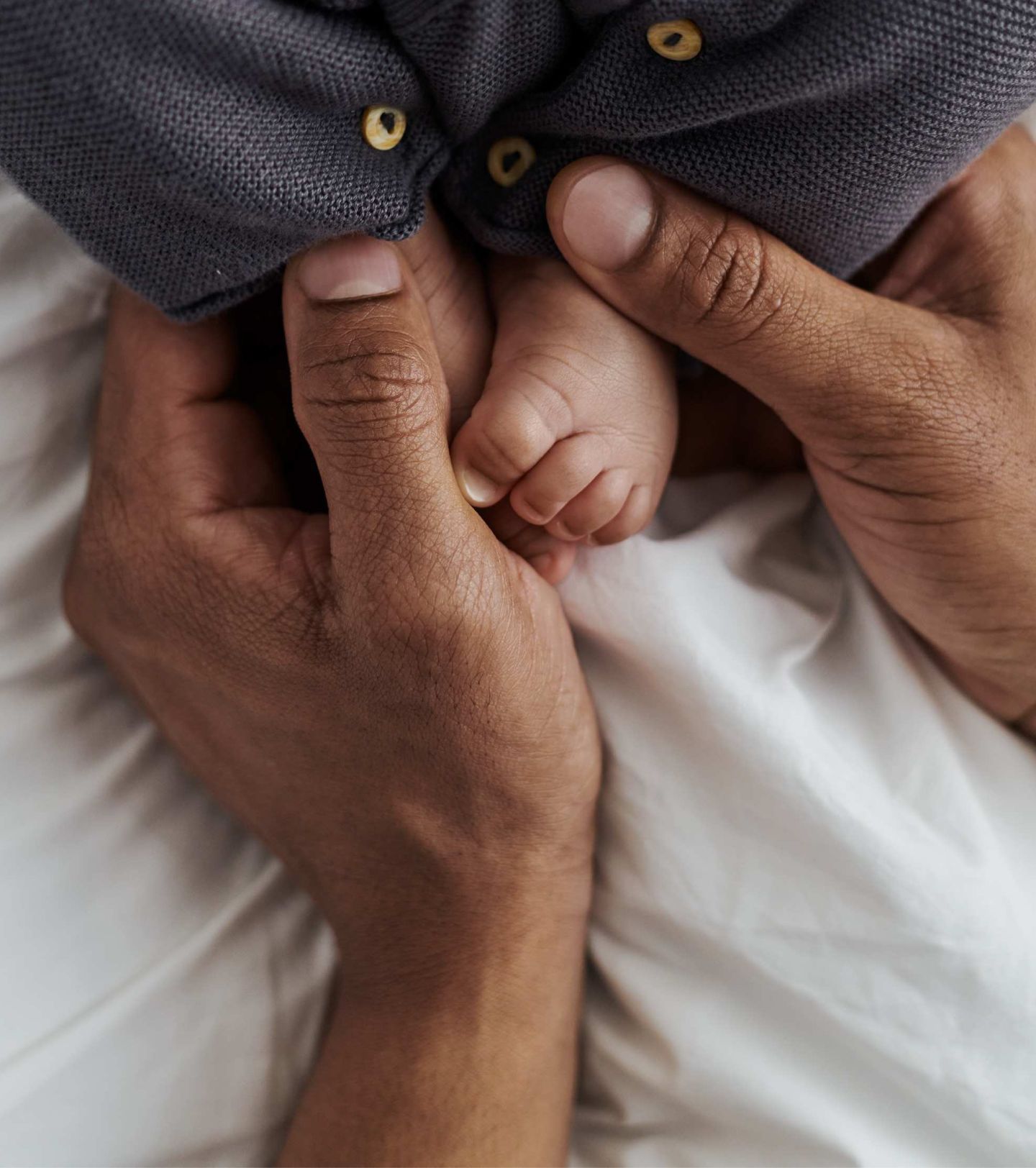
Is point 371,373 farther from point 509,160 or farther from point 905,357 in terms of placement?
point 905,357

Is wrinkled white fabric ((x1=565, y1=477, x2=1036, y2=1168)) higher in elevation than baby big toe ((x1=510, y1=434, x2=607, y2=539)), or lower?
lower

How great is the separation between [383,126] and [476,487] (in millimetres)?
246

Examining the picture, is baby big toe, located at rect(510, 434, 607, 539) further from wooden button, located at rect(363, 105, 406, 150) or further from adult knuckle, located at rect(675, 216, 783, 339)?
wooden button, located at rect(363, 105, 406, 150)

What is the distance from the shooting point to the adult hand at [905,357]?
2.27 feet

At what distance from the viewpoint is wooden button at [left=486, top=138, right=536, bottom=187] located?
0.73m

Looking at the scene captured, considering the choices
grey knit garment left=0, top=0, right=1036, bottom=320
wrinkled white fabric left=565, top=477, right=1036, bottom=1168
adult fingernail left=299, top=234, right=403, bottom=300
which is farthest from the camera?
wrinkled white fabric left=565, top=477, right=1036, bottom=1168

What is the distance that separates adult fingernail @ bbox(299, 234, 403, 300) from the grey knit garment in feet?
0.07

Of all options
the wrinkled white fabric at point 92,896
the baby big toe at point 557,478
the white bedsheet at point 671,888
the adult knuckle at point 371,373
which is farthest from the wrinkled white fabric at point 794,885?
the wrinkled white fabric at point 92,896

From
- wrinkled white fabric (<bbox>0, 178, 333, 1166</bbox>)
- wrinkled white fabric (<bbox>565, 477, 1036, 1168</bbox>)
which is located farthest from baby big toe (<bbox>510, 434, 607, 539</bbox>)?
wrinkled white fabric (<bbox>0, 178, 333, 1166</bbox>)

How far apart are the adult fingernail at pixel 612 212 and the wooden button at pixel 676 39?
82 mm

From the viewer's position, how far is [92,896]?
0.85 meters

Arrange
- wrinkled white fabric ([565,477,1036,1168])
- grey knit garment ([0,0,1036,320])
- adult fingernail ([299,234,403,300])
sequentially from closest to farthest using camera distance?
grey knit garment ([0,0,1036,320])
adult fingernail ([299,234,403,300])
wrinkled white fabric ([565,477,1036,1168])

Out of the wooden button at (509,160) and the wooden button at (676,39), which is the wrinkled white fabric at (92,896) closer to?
the wooden button at (509,160)

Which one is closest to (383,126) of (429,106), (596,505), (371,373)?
(429,106)
